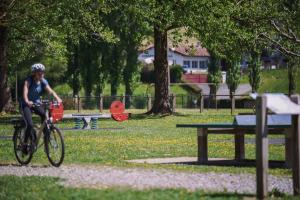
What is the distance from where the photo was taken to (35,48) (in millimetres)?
43969

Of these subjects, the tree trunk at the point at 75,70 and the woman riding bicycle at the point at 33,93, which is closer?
the woman riding bicycle at the point at 33,93

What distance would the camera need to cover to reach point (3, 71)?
45.0 meters

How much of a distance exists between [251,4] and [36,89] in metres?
25.6

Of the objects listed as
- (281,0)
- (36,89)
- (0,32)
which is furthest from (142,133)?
(0,32)

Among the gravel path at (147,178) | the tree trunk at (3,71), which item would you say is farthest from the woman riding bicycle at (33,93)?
the tree trunk at (3,71)

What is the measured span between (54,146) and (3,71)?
33.1m

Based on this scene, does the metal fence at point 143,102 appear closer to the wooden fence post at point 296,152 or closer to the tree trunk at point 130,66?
the tree trunk at point 130,66

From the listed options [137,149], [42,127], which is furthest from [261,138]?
[137,149]

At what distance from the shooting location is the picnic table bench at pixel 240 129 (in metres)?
13.6

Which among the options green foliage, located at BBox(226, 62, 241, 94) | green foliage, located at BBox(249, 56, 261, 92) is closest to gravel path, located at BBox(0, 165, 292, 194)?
green foliage, located at BBox(249, 56, 261, 92)

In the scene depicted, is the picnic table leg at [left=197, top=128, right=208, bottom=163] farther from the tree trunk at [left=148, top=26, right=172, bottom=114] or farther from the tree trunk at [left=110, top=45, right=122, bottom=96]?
the tree trunk at [left=110, top=45, right=122, bottom=96]

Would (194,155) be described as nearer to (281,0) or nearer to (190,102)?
(281,0)

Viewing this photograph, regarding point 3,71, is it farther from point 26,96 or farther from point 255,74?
point 255,74

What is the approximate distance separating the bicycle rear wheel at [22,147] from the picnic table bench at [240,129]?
3163 mm
